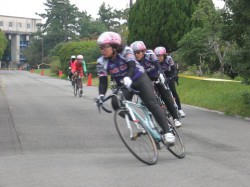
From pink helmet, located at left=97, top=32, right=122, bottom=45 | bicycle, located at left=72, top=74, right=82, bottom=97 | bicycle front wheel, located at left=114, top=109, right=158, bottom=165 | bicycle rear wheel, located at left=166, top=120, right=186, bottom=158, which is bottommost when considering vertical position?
bicycle, located at left=72, top=74, right=82, bottom=97

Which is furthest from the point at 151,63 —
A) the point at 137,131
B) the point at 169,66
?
the point at 137,131

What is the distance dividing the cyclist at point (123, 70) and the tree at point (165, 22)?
1933cm

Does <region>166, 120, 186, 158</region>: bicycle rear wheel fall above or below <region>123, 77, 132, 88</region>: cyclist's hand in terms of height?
below

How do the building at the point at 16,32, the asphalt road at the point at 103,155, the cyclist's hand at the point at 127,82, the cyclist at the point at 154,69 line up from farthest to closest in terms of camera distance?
1. the building at the point at 16,32
2. the cyclist at the point at 154,69
3. the cyclist's hand at the point at 127,82
4. the asphalt road at the point at 103,155

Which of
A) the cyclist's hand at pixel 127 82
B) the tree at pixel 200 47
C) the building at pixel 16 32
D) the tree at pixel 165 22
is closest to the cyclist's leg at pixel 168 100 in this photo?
the cyclist's hand at pixel 127 82

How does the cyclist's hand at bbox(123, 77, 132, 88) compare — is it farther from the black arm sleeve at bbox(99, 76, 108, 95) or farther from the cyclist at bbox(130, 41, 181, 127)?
the cyclist at bbox(130, 41, 181, 127)

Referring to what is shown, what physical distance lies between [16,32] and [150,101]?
507ft

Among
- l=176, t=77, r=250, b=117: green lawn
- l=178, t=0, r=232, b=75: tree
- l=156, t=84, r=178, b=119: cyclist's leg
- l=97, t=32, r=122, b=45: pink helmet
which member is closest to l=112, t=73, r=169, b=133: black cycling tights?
l=97, t=32, r=122, b=45: pink helmet

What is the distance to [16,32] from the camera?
15775 cm

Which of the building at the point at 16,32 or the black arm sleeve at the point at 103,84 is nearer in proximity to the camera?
the black arm sleeve at the point at 103,84

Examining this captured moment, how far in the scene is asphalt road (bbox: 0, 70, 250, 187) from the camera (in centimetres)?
638

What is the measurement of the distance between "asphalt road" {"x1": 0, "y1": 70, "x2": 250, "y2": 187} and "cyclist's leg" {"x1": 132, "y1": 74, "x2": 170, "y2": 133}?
55cm

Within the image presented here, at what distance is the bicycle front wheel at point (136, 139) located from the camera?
7.09m

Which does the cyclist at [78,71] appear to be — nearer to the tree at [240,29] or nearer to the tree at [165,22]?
the tree at [165,22]
